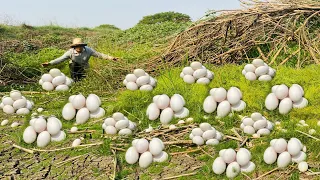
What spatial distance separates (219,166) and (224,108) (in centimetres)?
111

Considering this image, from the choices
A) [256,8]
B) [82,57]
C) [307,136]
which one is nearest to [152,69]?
[82,57]

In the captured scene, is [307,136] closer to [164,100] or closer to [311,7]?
[164,100]

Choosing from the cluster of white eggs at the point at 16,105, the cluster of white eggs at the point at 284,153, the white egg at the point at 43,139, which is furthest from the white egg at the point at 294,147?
the cluster of white eggs at the point at 16,105

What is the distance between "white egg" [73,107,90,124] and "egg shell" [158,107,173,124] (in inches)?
31.7

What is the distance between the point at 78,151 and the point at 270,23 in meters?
4.10

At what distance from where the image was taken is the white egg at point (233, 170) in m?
3.24

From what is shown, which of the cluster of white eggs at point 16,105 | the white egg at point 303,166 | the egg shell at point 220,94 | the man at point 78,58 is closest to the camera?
the white egg at point 303,166

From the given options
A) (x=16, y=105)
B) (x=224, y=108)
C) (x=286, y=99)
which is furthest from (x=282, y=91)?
(x=16, y=105)

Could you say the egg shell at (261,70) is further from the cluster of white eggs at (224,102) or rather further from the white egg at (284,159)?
the white egg at (284,159)

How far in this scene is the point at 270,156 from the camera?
330cm

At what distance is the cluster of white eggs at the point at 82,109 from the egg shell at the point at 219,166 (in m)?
1.71

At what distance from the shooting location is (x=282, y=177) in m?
3.24

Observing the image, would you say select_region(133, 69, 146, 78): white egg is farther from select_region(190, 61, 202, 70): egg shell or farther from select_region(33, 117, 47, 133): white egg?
select_region(33, 117, 47, 133): white egg

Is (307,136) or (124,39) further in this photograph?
(124,39)
